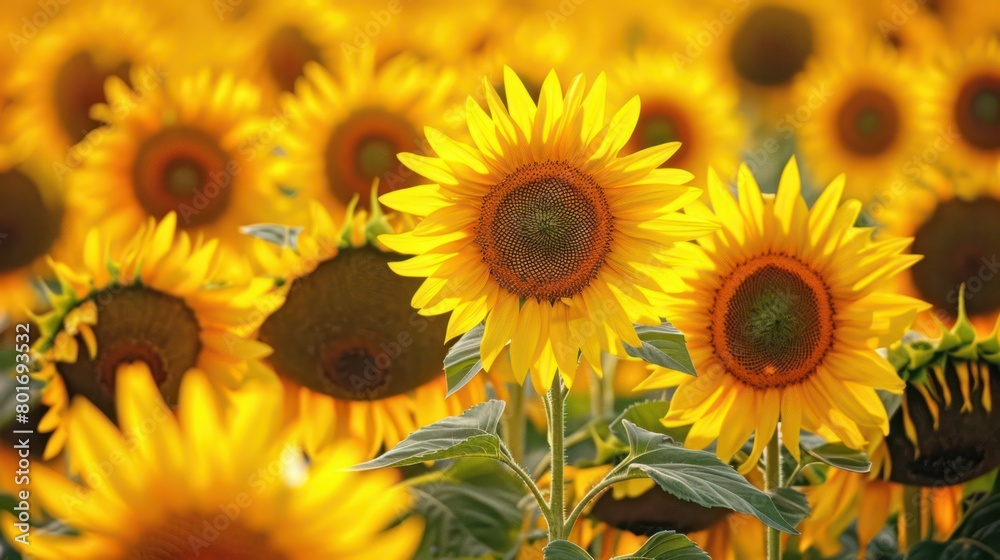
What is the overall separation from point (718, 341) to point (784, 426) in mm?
101

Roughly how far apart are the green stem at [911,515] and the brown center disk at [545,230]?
586 millimetres

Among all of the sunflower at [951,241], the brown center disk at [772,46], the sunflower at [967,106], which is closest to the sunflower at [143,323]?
the sunflower at [951,241]

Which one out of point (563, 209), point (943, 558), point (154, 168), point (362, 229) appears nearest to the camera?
point (563, 209)

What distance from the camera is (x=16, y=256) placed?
1963mm

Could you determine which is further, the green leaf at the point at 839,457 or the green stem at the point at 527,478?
the green leaf at the point at 839,457

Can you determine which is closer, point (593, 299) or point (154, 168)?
point (593, 299)

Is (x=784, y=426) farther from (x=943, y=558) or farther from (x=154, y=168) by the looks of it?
(x=154, y=168)

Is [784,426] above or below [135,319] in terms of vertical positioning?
below

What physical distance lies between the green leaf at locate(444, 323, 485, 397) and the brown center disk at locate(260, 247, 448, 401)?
38 centimetres

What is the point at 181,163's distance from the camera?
194 centimetres

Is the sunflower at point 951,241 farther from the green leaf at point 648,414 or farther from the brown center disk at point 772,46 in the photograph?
the brown center disk at point 772,46

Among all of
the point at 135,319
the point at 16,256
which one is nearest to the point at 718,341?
the point at 135,319

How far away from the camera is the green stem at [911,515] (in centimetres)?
127

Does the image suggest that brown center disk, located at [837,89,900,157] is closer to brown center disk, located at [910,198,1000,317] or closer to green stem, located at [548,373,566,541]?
brown center disk, located at [910,198,1000,317]
